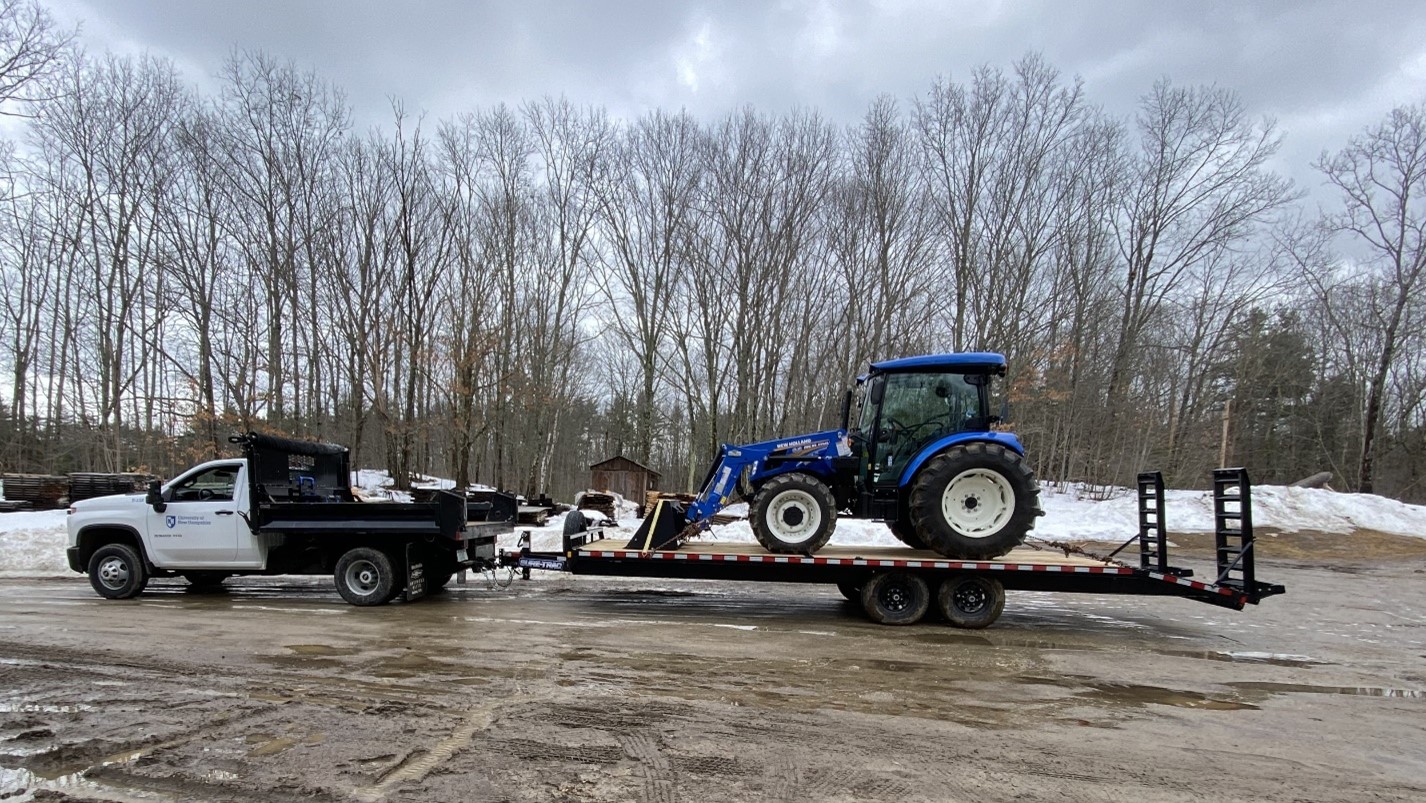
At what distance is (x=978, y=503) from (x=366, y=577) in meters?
7.50

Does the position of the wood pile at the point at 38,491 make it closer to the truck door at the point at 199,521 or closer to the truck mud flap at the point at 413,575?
the truck door at the point at 199,521

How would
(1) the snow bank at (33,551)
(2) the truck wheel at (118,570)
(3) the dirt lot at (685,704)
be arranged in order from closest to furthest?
(3) the dirt lot at (685,704) → (2) the truck wheel at (118,570) → (1) the snow bank at (33,551)

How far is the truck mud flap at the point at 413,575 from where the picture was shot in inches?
350

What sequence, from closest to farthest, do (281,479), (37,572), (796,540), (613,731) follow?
(613,731), (796,540), (281,479), (37,572)

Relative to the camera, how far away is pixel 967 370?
8406mm

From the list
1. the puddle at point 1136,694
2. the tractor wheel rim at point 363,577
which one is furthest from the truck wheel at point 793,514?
the tractor wheel rim at point 363,577

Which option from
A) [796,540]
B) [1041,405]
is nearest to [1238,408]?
[1041,405]

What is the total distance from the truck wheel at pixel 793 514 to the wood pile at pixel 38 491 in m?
20.1

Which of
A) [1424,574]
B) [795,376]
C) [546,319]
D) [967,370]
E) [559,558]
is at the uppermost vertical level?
[546,319]

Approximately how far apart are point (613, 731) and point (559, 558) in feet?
14.0

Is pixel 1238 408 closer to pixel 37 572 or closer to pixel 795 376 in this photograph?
pixel 795 376

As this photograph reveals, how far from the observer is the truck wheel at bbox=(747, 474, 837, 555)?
8.20 m

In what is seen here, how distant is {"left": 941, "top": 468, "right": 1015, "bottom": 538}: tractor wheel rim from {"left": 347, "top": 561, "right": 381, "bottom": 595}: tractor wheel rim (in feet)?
22.9

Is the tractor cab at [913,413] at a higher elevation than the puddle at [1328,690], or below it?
higher
